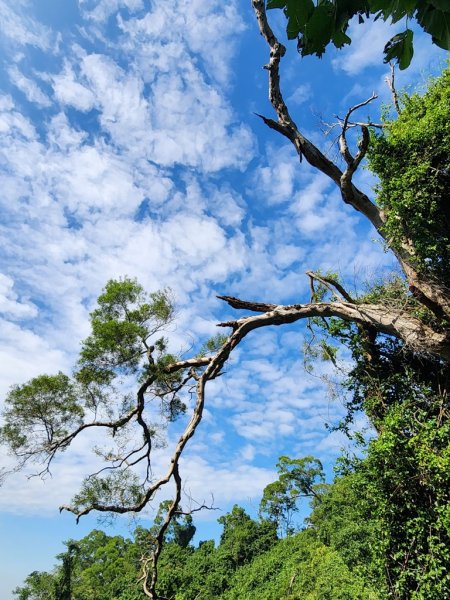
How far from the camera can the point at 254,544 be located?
33500mm

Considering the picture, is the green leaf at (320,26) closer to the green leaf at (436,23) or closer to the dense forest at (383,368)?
the green leaf at (436,23)

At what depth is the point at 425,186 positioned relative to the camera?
6.67 m

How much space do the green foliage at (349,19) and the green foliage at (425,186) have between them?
242 inches

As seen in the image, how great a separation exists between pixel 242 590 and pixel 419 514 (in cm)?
2741

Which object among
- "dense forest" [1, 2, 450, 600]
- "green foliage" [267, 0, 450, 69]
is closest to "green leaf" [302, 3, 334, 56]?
"green foliage" [267, 0, 450, 69]

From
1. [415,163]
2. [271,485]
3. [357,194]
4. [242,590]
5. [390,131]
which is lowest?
[242,590]

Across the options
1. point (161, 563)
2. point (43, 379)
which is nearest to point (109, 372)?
point (43, 379)

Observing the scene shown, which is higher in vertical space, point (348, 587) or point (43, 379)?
point (43, 379)

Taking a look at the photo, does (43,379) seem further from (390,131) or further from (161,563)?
(161,563)

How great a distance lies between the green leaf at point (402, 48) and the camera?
3.57ft

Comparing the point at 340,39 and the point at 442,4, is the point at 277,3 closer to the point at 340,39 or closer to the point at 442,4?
the point at 340,39

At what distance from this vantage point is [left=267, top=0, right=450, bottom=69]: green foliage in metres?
0.90

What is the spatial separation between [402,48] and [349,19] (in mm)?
168

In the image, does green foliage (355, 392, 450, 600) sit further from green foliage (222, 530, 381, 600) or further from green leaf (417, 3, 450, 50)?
green foliage (222, 530, 381, 600)
